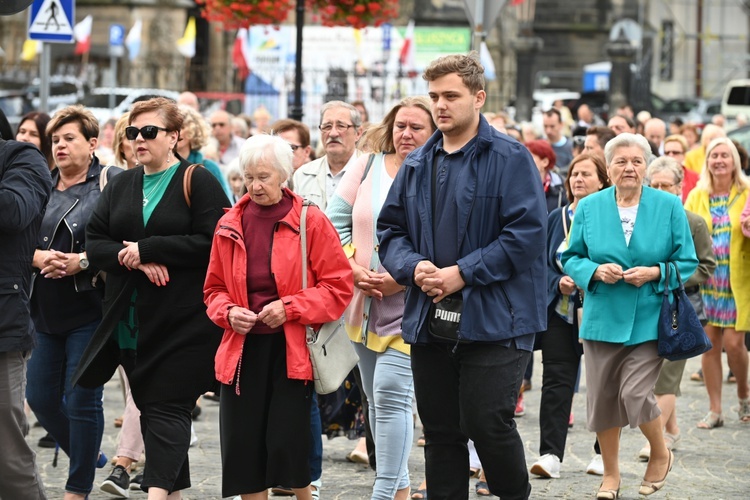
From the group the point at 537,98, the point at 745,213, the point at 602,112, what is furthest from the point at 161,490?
the point at 537,98

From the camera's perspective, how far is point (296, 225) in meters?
6.61

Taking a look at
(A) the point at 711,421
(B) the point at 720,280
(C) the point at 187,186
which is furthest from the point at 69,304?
(B) the point at 720,280

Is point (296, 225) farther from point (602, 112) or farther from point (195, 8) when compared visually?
point (195, 8)

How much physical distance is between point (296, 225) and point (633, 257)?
221 centimetres

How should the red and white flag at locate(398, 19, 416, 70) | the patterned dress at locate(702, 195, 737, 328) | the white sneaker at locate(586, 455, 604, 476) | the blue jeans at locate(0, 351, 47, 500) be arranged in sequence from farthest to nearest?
1. the red and white flag at locate(398, 19, 416, 70)
2. the patterned dress at locate(702, 195, 737, 328)
3. the white sneaker at locate(586, 455, 604, 476)
4. the blue jeans at locate(0, 351, 47, 500)

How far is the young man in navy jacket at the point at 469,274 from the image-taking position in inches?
241

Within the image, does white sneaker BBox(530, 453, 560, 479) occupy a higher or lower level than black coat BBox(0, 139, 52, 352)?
lower

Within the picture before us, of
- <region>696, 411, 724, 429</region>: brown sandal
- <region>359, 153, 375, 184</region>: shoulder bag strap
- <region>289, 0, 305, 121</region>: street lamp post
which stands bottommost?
<region>696, 411, 724, 429</region>: brown sandal

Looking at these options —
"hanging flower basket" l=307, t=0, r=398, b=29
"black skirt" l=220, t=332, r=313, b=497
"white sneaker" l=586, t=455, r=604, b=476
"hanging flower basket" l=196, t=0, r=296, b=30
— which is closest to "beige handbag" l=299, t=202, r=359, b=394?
"black skirt" l=220, t=332, r=313, b=497

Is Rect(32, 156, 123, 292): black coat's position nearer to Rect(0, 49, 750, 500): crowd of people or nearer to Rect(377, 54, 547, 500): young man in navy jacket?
Rect(0, 49, 750, 500): crowd of people

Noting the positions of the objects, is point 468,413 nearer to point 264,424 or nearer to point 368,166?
point 264,424

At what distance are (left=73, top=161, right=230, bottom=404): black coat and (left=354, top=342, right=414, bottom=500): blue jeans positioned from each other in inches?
36.0

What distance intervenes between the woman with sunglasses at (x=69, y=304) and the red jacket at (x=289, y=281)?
118cm

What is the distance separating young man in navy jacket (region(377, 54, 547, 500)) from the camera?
612 cm
